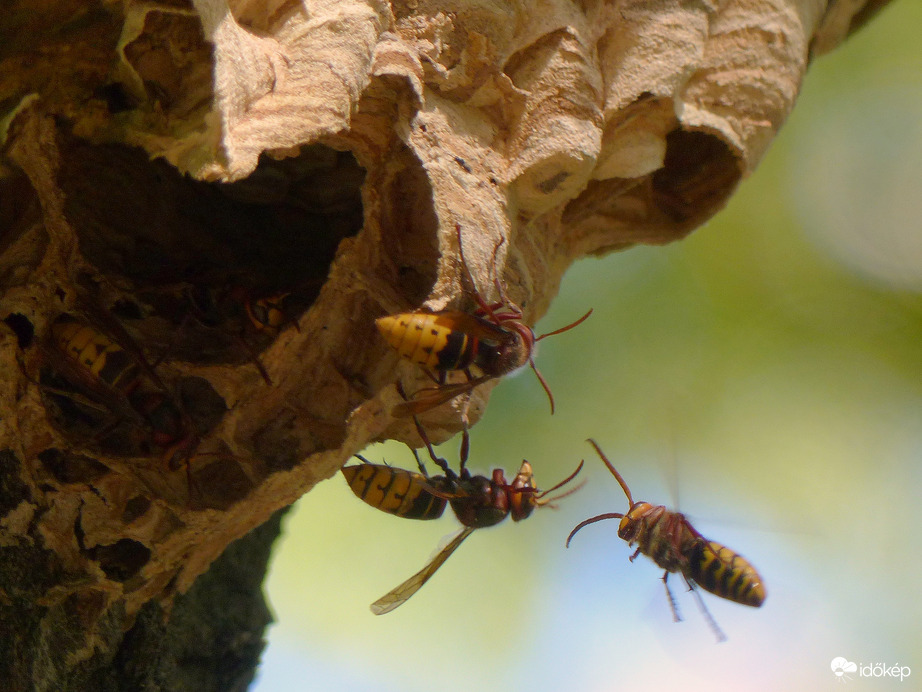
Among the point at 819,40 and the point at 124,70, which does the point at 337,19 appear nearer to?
the point at 124,70

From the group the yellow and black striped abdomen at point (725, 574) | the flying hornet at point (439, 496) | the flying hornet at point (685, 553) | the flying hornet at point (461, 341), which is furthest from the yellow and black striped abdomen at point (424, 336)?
the yellow and black striped abdomen at point (725, 574)

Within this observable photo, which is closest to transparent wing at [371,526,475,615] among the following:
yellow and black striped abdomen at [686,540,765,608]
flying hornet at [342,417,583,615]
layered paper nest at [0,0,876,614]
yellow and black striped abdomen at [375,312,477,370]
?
flying hornet at [342,417,583,615]

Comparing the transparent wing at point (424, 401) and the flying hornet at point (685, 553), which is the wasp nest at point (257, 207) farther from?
the flying hornet at point (685, 553)

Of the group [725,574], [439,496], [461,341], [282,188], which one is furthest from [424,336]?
[725,574]

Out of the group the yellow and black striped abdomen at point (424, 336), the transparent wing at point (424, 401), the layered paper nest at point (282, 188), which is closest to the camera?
the layered paper nest at point (282, 188)

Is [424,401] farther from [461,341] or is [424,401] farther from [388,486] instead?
[388,486]

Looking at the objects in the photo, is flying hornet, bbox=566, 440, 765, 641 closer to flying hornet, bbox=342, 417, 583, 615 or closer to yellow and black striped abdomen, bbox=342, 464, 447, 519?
flying hornet, bbox=342, 417, 583, 615
